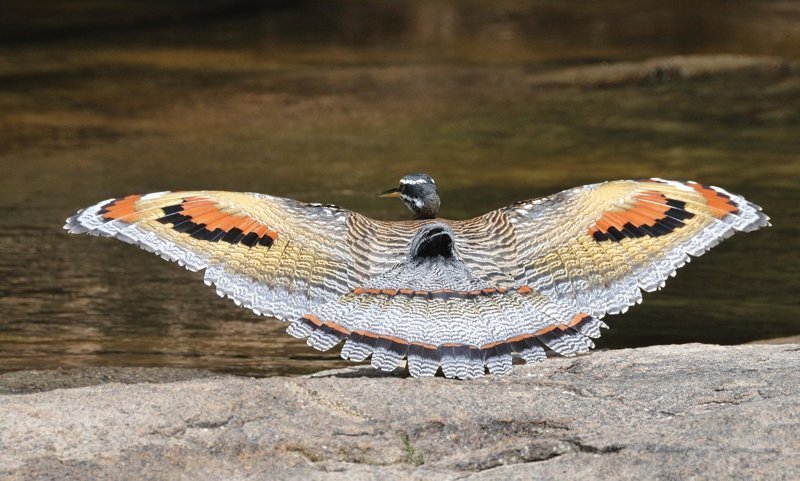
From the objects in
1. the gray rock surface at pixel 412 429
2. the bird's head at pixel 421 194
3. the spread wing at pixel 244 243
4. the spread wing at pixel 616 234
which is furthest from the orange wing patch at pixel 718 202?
the spread wing at pixel 244 243

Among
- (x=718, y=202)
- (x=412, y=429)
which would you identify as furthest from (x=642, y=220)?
(x=412, y=429)

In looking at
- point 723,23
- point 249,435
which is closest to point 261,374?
point 249,435

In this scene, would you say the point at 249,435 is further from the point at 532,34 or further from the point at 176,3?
the point at 176,3

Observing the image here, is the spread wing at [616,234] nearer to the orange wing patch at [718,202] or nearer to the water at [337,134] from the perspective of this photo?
the orange wing patch at [718,202]

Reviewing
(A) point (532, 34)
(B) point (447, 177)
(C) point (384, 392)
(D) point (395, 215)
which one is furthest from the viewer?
(A) point (532, 34)

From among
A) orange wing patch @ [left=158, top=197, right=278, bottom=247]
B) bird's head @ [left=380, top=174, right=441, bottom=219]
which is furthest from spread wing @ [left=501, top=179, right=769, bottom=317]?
orange wing patch @ [left=158, top=197, right=278, bottom=247]

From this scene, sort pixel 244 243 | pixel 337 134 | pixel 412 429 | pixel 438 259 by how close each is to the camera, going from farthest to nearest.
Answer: pixel 337 134
pixel 244 243
pixel 438 259
pixel 412 429

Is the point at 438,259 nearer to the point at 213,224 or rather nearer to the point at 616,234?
the point at 616,234
